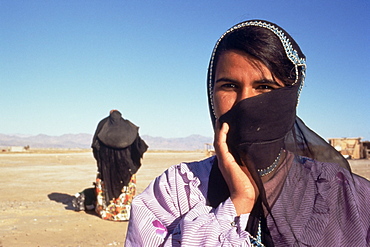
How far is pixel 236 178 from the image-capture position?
1494 mm

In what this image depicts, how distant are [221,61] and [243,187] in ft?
1.74

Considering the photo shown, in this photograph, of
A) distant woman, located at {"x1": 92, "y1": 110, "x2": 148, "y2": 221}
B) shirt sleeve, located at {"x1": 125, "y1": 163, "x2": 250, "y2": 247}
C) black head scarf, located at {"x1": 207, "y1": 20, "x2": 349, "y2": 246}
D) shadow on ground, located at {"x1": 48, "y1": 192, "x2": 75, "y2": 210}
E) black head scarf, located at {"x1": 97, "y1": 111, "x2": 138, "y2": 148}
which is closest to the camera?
shirt sleeve, located at {"x1": 125, "y1": 163, "x2": 250, "y2": 247}

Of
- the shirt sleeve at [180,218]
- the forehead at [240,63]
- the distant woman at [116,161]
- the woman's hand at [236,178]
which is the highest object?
the forehead at [240,63]

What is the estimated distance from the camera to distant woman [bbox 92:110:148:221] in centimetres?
789

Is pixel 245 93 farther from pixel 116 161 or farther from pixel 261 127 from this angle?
pixel 116 161

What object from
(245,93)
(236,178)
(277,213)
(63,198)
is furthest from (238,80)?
(63,198)

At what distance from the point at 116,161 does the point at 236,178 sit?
6.76 meters

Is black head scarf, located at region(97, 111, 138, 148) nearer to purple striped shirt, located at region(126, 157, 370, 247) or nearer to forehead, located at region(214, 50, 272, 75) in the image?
purple striped shirt, located at region(126, 157, 370, 247)

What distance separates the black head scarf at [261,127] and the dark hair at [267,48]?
11mm

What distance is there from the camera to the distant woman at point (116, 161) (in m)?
7.89

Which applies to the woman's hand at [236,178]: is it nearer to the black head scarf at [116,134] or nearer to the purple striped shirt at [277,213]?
the purple striped shirt at [277,213]

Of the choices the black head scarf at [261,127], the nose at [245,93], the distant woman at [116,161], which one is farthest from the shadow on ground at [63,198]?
the nose at [245,93]

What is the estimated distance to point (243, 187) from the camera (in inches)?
58.2

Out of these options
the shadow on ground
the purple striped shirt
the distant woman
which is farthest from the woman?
the shadow on ground
